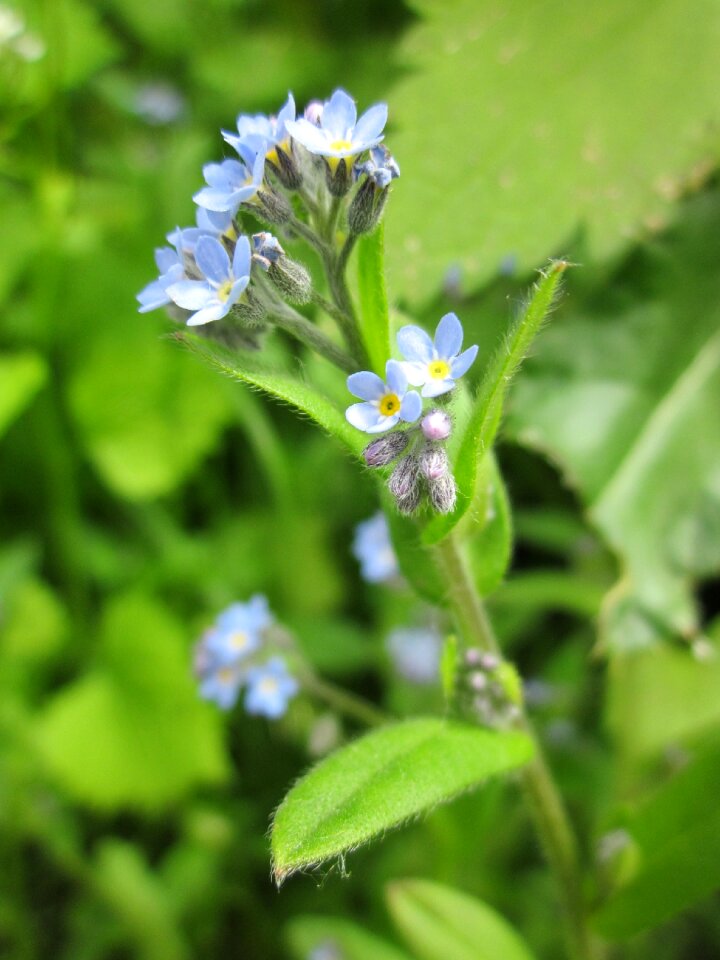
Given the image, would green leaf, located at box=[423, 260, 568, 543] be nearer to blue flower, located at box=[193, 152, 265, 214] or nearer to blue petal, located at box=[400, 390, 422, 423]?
blue petal, located at box=[400, 390, 422, 423]

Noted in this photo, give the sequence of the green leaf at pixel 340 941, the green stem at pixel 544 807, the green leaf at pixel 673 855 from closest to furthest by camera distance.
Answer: the green stem at pixel 544 807, the green leaf at pixel 673 855, the green leaf at pixel 340 941

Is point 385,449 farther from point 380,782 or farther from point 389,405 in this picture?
point 380,782

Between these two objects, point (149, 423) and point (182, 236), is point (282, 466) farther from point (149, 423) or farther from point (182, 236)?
point (182, 236)

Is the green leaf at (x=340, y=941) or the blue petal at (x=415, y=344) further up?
the blue petal at (x=415, y=344)

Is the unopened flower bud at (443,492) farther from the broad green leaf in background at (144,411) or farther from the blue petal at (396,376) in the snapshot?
the broad green leaf in background at (144,411)

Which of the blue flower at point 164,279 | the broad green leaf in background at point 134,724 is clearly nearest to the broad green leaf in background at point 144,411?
the broad green leaf in background at point 134,724

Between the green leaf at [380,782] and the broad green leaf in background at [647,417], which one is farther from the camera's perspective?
the broad green leaf in background at [647,417]

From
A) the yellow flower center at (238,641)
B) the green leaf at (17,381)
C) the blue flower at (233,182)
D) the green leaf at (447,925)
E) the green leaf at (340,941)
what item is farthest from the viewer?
the green leaf at (17,381)
